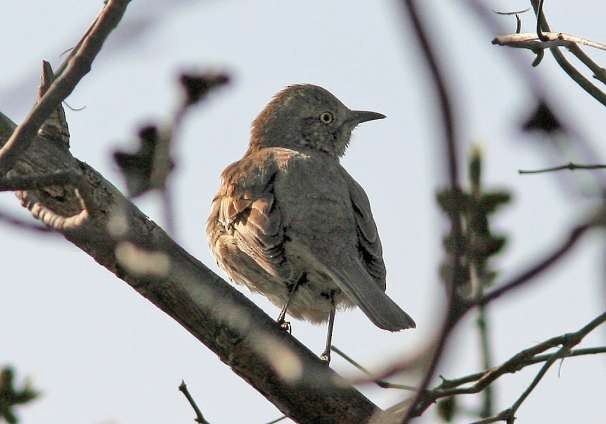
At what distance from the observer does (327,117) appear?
9500 millimetres

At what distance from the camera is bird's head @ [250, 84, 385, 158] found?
9398mm

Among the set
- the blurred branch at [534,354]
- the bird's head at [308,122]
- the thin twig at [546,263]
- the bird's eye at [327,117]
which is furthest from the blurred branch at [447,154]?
the bird's eye at [327,117]

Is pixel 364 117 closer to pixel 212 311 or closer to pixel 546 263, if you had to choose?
pixel 212 311

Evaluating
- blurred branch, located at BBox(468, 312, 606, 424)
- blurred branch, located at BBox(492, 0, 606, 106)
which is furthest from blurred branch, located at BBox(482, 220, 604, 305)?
blurred branch, located at BBox(492, 0, 606, 106)

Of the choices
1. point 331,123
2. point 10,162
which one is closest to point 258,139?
point 331,123

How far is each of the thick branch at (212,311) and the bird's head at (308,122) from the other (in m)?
4.18

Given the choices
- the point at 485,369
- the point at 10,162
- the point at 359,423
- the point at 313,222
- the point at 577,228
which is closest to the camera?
the point at 577,228

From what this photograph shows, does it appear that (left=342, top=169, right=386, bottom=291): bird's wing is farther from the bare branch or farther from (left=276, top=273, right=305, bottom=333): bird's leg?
the bare branch

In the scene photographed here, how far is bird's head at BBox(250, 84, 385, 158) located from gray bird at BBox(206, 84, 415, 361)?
96 centimetres

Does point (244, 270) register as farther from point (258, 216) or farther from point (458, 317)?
point (458, 317)

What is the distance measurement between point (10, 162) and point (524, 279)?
2.17m

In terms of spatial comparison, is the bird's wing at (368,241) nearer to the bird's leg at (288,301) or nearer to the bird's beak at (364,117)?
the bird's leg at (288,301)

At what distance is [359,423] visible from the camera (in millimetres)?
5070

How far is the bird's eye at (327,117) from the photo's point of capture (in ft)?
31.1
